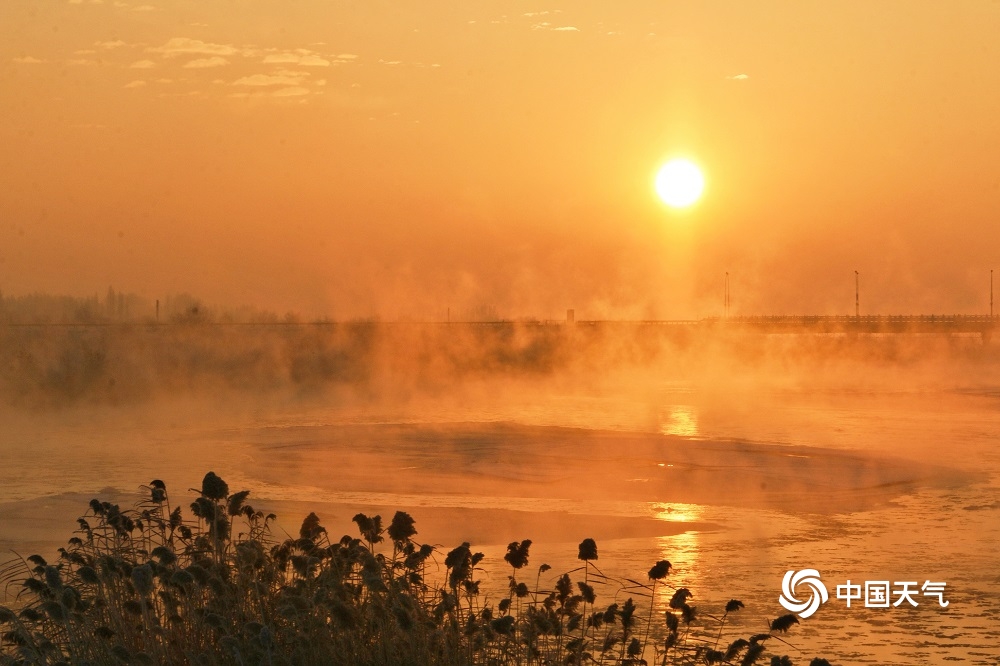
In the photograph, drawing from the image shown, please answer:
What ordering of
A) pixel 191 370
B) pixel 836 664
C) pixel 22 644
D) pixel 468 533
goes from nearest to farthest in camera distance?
pixel 22 644, pixel 836 664, pixel 468 533, pixel 191 370

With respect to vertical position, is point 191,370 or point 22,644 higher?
point 191,370

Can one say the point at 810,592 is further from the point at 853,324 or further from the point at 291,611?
the point at 853,324

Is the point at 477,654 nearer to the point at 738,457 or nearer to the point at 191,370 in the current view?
the point at 738,457

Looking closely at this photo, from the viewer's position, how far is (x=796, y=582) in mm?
14398

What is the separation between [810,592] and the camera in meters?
13.8

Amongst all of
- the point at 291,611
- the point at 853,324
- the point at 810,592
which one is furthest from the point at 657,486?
the point at 853,324

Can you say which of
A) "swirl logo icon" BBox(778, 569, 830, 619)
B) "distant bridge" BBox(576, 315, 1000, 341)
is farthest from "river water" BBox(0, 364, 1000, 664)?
"distant bridge" BBox(576, 315, 1000, 341)

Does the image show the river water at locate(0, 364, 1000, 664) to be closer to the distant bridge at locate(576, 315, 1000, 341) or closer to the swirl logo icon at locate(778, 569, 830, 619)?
the swirl logo icon at locate(778, 569, 830, 619)

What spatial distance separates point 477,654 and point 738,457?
2208 centimetres

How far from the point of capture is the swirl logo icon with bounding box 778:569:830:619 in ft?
42.5

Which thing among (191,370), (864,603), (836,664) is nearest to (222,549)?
(836,664)

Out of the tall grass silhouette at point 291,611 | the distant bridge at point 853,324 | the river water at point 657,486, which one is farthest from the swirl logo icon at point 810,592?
the distant bridge at point 853,324

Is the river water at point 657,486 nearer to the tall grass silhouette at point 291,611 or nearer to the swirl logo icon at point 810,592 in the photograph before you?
the swirl logo icon at point 810,592

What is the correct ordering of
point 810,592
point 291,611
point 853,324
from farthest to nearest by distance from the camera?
point 853,324 → point 810,592 → point 291,611
